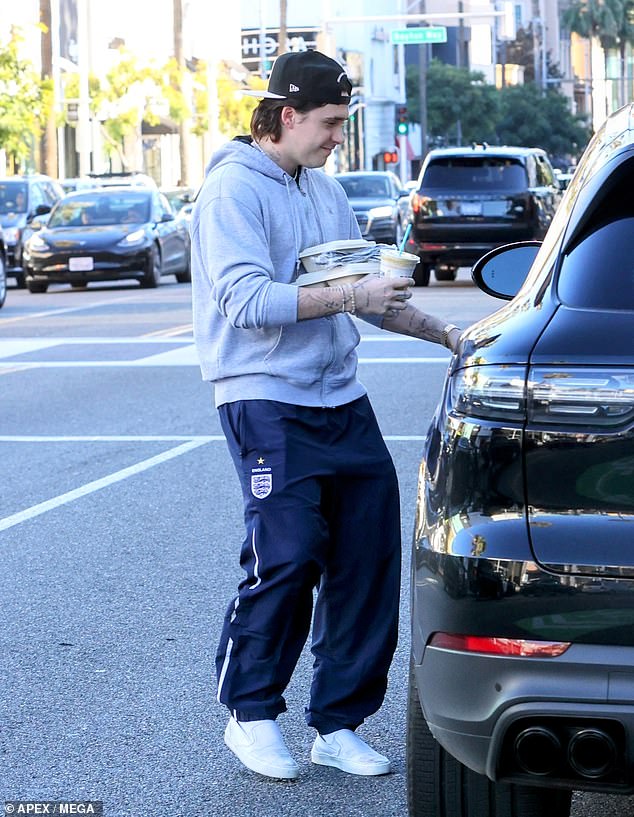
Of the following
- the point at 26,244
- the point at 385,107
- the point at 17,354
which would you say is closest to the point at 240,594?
the point at 17,354

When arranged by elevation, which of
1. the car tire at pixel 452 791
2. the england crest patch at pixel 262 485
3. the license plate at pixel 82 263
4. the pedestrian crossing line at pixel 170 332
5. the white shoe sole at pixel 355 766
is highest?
the england crest patch at pixel 262 485

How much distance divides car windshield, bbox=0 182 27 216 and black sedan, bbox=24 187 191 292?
1408mm

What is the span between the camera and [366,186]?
33781mm

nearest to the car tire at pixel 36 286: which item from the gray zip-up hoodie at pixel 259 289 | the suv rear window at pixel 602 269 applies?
the gray zip-up hoodie at pixel 259 289

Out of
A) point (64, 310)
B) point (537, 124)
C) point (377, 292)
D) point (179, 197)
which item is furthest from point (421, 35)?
point (377, 292)

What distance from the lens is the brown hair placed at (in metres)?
4.25

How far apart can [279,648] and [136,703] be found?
903 millimetres

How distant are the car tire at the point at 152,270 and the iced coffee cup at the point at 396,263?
21268 millimetres

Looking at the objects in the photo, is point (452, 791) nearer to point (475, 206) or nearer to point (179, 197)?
point (475, 206)

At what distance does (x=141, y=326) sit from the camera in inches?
736

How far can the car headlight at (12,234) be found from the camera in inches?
1057

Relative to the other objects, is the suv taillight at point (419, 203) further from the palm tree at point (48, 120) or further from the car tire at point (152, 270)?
the palm tree at point (48, 120)

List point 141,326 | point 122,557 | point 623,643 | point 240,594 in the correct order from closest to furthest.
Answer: point 623,643, point 240,594, point 122,557, point 141,326

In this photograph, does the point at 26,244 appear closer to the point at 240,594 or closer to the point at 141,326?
the point at 141,326
